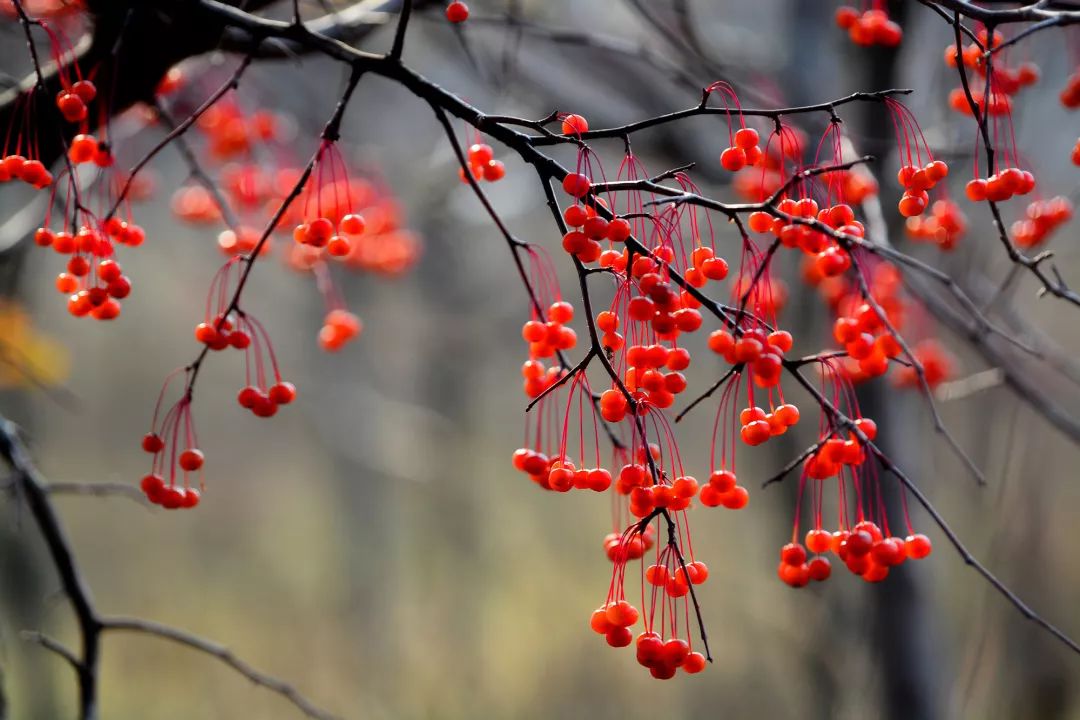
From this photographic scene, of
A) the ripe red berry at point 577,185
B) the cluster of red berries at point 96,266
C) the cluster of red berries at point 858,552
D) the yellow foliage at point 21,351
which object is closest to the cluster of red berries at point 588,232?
the ripe red berry at point 577,185

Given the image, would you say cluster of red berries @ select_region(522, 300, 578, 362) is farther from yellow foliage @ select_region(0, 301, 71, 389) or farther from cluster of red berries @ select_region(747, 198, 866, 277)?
yellow foliage @ select_region(0, 301, 71, 389)

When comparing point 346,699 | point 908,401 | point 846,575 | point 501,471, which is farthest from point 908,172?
point 501,471

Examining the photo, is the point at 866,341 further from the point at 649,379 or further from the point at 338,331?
the point at 338,331

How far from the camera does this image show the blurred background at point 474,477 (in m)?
2.79

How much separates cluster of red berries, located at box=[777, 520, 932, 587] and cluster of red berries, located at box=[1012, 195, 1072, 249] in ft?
2.78

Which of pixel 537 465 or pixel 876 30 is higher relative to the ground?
pixel 876 30

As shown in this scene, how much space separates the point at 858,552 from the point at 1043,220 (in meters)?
0.96

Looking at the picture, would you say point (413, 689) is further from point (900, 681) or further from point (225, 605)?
point (900, 681)

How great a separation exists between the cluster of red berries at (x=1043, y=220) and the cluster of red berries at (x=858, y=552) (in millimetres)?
847

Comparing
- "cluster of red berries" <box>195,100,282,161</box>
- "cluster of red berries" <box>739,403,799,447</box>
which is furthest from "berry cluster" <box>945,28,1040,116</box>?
"cluster of red berries" <box>195,100,282,161</box>

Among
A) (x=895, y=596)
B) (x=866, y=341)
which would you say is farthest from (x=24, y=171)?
(x=895, y=596)

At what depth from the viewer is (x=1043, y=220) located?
1511 mm

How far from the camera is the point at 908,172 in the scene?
0.91 metres

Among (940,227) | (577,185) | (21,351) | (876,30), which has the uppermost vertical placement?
(876,30)
